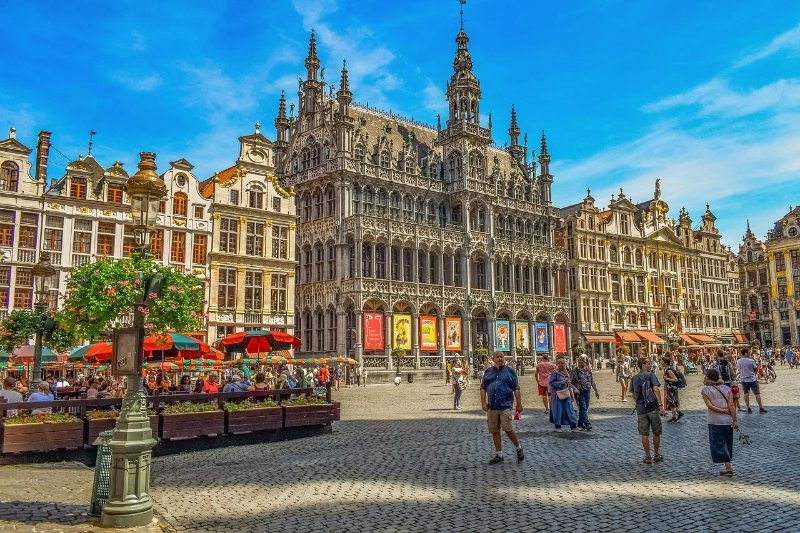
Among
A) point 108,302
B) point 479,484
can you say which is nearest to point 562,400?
point 479,484

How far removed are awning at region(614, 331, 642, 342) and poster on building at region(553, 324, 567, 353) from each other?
7.50 m

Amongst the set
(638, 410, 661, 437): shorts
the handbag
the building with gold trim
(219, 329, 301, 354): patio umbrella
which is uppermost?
the building with gold trim

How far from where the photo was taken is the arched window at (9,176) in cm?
3162

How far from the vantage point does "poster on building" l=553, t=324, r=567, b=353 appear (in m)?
56.4

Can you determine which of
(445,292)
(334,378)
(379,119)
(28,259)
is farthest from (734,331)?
(28,259)

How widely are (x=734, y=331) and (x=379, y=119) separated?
50430 mm

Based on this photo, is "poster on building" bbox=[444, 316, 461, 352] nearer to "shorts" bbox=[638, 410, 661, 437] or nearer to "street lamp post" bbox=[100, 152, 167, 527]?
"shorts" bbox=[638, 410, 661, 437]

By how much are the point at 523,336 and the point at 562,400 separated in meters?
39.4

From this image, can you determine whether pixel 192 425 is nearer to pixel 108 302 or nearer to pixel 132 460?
pixel 132 460

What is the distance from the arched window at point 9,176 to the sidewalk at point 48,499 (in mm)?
24374

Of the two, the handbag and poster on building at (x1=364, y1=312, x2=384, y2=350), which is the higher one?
poster on building at (x1=364, y1=312, x2=384, y2=350)

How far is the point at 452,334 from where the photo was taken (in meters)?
48.9

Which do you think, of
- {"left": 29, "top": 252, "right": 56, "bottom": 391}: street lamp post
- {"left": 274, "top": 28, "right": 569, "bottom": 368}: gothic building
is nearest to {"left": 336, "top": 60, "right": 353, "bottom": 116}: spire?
{"left": 274, "top": 28, "right": 569, "bottom": 368}: gothic building

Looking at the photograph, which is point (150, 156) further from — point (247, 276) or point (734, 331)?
point (734, 331)
